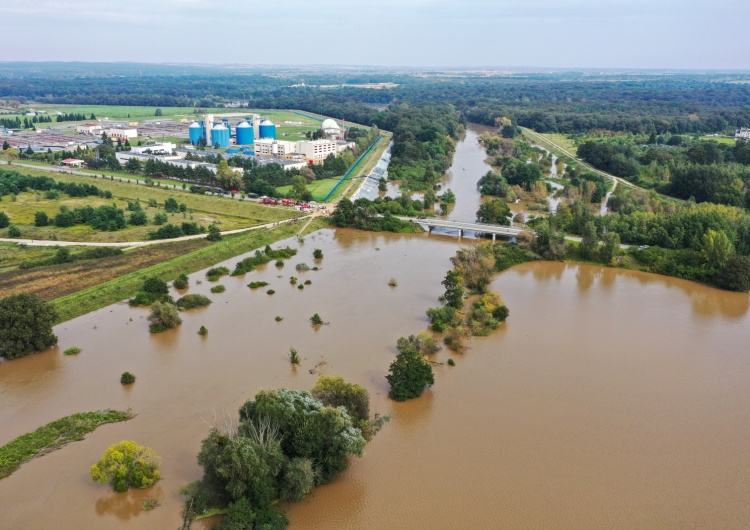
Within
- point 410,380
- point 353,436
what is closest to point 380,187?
point 410,380

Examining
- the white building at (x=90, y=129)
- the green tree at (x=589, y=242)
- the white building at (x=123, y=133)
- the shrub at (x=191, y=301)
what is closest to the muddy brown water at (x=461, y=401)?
the shrub at (x=191, y=301)

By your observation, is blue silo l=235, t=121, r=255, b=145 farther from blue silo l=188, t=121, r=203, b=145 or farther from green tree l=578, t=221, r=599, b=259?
green tree l=578, t=221, r=599, b=259

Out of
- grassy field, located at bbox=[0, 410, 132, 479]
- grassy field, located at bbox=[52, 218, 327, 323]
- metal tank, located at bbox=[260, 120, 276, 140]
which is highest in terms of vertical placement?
metal tank, located at bbox=[260, 120, 276, 140]

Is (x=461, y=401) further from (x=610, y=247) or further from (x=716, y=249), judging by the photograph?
(x=716, y=249)

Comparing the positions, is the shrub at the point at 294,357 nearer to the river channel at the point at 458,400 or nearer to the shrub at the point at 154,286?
the river channel at the point at 458,400

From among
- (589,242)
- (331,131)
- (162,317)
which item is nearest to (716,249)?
(589,242)

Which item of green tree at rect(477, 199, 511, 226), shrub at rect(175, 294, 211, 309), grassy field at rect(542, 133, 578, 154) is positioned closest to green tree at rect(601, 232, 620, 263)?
green tree at rect(477, 199, 511, 226)
